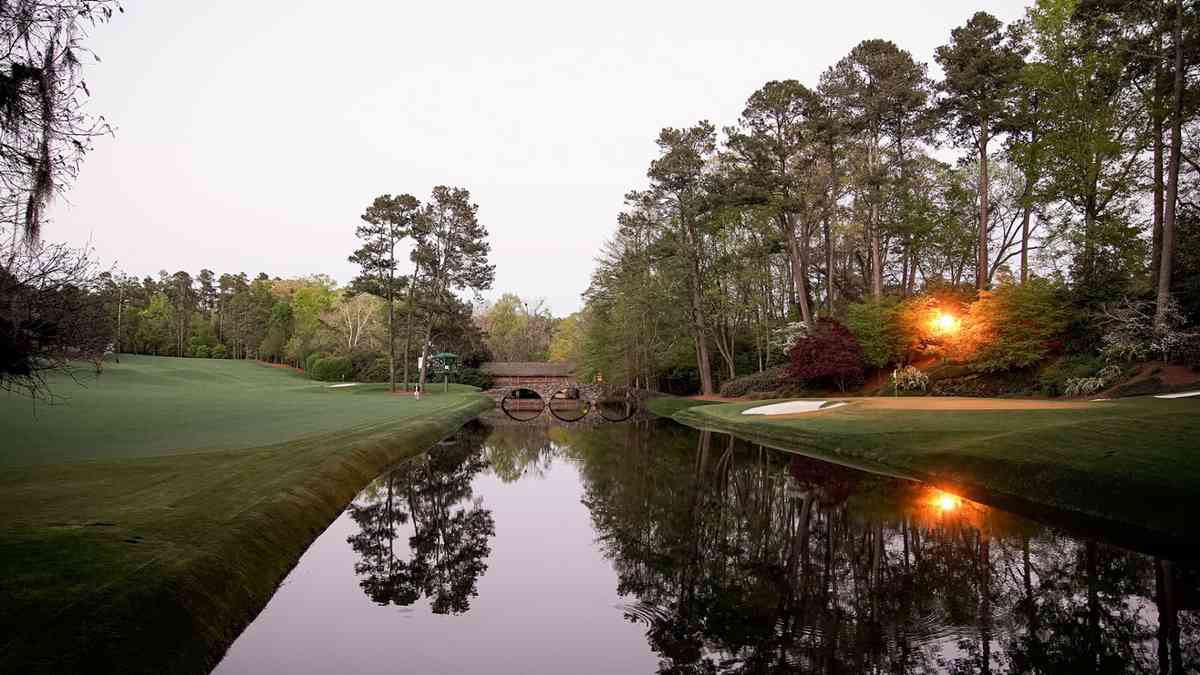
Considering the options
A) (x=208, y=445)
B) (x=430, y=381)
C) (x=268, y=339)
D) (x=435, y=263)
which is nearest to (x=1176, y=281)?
(x=208, y=445)

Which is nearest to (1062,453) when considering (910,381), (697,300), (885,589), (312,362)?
(885,589)

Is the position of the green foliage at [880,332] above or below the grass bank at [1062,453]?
above

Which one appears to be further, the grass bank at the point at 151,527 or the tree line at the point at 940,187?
the tree line at the point at 940,187

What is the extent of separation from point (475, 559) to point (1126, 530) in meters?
9.60

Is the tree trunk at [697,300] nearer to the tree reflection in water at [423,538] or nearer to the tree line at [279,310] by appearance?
the tree line at [279,310]

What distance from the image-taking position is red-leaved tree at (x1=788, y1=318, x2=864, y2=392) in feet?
107

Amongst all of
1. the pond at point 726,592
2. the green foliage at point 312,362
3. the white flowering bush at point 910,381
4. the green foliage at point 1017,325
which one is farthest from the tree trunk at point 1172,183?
the green foliage at point 312,362

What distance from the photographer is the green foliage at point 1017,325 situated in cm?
2533

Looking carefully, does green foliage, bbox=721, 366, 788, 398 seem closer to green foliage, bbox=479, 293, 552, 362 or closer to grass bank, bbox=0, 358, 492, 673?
grass bank, bbox=0, 358, 492, 673

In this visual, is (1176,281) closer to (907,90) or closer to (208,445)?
(907,90)

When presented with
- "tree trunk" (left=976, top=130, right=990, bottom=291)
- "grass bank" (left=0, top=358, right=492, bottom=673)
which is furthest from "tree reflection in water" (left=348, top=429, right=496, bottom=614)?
"tree trunk" (left=976, top=130, right=990, bottom=291)

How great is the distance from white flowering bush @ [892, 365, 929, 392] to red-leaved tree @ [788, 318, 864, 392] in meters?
2.88

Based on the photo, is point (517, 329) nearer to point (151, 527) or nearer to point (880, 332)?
point (880, 332)

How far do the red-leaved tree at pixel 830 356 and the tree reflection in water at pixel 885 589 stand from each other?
20680 millimetres
